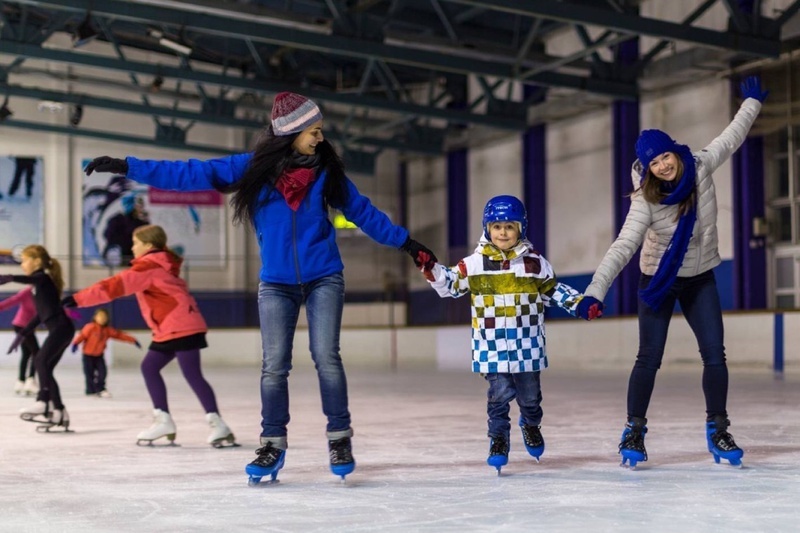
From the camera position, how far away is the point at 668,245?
404 cm

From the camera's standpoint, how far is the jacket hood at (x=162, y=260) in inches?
212

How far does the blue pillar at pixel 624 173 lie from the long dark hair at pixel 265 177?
39.6 ft

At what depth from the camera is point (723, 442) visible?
409 cm

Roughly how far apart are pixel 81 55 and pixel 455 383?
22.3ft

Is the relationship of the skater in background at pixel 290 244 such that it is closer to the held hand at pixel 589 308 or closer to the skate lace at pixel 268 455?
the skate lace at pixel 268 455

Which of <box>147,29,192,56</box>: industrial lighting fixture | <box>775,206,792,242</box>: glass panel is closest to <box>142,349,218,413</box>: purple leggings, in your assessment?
<box>147,29,192,56</box>: industrial lighting fixture

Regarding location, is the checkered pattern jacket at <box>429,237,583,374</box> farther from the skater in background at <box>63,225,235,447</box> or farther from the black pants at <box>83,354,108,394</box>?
the black pants at <box>83,354,108,394</box>

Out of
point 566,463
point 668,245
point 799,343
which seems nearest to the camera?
point 668,245

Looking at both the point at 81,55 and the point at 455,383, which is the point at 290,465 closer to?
the point at 455,383

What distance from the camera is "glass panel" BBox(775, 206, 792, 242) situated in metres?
14.2

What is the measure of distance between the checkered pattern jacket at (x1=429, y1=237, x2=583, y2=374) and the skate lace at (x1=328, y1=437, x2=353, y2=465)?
57cm

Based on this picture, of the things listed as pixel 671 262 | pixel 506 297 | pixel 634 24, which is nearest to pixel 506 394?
pixel 506 297

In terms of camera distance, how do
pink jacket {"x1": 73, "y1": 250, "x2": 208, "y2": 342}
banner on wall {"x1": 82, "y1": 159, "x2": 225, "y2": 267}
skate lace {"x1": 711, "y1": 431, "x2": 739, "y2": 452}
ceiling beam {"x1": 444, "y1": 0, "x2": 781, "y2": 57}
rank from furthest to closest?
banner on wall {"x1": 82, "y1": 159, "x2": 225, "y2": 267}, ceiling beam {"x1": 444, "y1": 0, "x2": 781, "y2": 57}, pink jacket {"x1": 73, "y1": 250, "x2": 208, "y2": 342}, skate lace {"x1": 711, "y1": 431, "x2": 739, "y2": 452}

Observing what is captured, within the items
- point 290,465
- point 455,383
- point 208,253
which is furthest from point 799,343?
point 208,253
